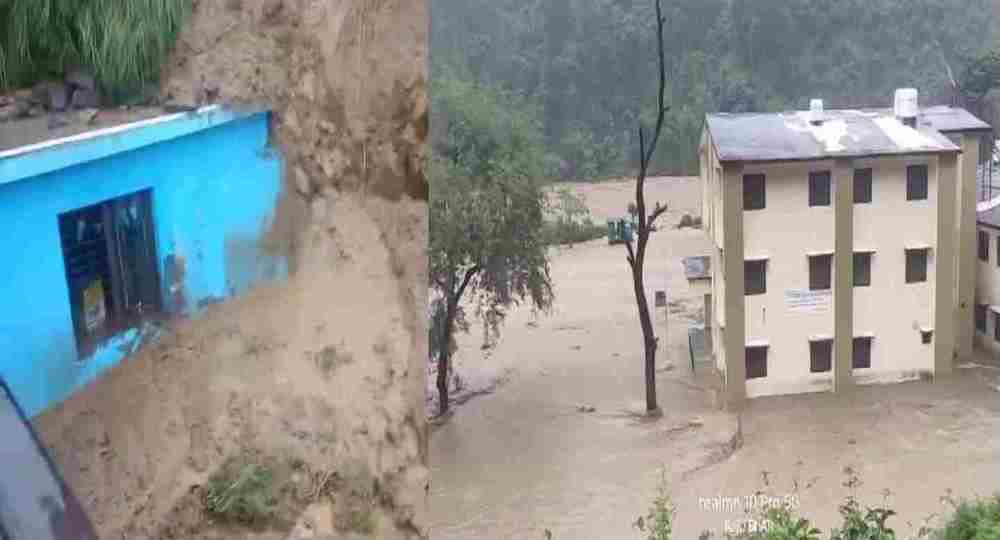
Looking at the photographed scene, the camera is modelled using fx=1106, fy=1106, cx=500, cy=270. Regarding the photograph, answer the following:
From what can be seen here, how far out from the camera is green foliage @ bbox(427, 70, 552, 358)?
486 inches

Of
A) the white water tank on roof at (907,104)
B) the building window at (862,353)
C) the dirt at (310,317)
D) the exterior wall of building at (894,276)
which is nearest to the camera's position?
the dirt at (310,317)

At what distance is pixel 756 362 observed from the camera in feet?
41.8

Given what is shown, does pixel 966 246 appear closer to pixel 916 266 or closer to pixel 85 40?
pixel 916 266

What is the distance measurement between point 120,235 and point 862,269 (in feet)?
36.6

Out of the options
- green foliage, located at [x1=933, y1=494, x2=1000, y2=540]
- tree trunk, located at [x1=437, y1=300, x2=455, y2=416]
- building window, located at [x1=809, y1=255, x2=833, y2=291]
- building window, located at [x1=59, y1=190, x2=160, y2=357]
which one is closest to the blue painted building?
building window, located at [x1=59, y1=190, x2=160, y2=357]

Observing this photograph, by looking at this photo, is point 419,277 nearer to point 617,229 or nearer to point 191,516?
point 191,516

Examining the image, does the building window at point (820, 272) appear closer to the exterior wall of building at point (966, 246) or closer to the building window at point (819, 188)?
the building window at point (819, 188)

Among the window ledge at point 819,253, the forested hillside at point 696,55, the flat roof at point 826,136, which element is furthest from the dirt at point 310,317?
the forested hillside at point 696,55

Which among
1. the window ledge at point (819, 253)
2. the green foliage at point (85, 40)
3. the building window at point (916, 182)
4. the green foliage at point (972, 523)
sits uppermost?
the green foliage at point (85, 40)

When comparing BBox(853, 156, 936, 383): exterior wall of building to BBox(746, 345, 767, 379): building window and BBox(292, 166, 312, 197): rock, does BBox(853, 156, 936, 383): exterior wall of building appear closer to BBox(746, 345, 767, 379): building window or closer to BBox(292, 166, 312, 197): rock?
BBox(746, 345, 767, 379): building window

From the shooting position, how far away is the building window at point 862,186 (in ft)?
41.1

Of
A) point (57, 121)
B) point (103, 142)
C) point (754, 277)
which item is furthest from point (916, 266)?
point (103, 142)

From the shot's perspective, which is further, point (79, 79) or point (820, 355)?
point (820, 355)

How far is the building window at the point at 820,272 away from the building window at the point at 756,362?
0.92 m
